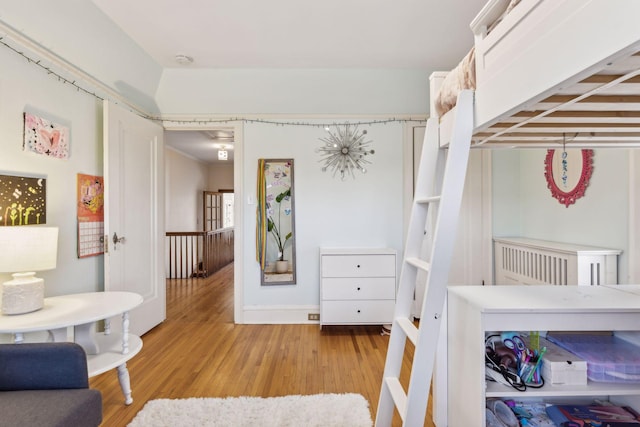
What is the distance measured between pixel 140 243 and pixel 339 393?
7.08ft

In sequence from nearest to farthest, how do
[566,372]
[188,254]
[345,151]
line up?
1. [566,372]
2. [345,151]
3. [188,254]

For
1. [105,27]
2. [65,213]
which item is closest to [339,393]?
[65,213]

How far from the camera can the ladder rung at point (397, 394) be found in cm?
123

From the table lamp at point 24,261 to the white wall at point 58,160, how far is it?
32 centimetres

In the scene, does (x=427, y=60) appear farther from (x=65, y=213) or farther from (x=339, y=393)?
(x=65, y=213)

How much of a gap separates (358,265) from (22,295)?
7.59 feet

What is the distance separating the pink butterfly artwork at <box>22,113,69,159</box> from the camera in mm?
1909

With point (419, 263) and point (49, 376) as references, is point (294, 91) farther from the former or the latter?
point (49, 376)

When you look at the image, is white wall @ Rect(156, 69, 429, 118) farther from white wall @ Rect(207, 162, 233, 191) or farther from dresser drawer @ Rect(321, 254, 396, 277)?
white wall @ Rect(207, 162, 233, 191)

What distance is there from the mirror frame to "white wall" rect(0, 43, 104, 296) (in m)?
3.55

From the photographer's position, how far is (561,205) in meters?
2.75

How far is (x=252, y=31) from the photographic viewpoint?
2496 mm

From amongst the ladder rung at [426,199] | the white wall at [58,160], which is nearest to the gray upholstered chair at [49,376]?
the white wall at [58,160]

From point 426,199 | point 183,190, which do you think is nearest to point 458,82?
point 426,199
